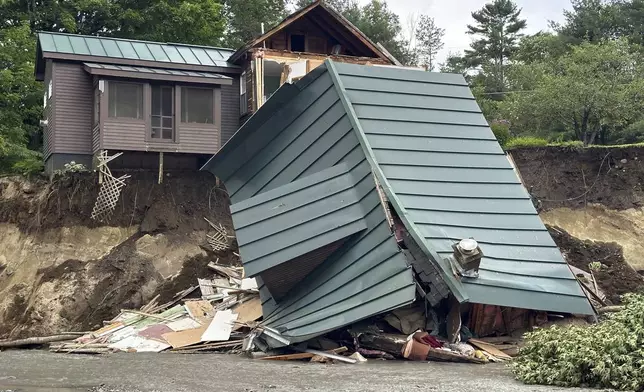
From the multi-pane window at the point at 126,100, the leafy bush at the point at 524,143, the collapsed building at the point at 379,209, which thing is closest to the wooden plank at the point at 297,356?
the collapsed building at the point at 379,209

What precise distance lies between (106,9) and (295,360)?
23.7 meters

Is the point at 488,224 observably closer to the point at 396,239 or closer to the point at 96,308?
the point at 396,239

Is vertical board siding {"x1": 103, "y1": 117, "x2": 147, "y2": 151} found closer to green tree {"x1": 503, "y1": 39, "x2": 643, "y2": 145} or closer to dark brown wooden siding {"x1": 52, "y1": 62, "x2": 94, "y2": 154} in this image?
dark brown wooden siding {"x1": 52, "y1": 62, "x2": 94, "y2": 154}

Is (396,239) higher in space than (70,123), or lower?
Answer: lower

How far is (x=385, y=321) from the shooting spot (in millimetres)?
13289

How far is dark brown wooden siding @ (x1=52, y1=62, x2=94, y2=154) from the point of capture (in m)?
24.7

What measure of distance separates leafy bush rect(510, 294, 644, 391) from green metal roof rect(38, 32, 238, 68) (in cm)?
1748

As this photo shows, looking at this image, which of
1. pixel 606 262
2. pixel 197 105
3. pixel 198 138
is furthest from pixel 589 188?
pixel 197 105

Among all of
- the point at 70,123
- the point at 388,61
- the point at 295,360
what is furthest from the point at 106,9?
the point at 295,360

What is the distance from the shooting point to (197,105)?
82.7ft

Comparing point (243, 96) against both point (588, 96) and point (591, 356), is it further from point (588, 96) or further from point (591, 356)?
point (591, 356)

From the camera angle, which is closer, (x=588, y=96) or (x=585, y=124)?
(x=588, y=96)

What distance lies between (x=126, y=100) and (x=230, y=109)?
3.85m

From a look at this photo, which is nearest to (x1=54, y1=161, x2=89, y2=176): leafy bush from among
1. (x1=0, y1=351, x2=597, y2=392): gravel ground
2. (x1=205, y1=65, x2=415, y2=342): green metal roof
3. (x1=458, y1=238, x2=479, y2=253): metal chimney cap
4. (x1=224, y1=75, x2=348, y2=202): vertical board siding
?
(x1=224, y1=75, x2=348, y2=202): vertical board siding
